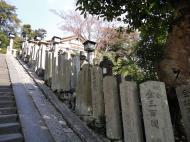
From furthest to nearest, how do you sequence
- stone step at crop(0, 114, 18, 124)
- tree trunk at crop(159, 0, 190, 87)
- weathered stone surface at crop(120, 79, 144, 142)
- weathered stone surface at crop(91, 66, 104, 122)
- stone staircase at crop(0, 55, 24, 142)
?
stone step at crop(0, 114, 18, 124), weathered stone surface at crop(91, 66, 104, 122), stone staircase at crop(0, 55, 24, 142), tree trunk at crop(159, 0, 190, 87), weathered stone surface at crop(120, 79, 144, 142)

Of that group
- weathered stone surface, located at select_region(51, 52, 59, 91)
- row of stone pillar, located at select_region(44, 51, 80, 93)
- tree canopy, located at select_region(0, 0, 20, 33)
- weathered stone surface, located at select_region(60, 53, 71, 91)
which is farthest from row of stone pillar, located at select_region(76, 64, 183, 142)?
tree canopy, located at select_region(0, 0, 20, 33)

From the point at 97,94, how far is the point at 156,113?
72.1 inches

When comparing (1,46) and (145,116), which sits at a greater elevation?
(1,46)

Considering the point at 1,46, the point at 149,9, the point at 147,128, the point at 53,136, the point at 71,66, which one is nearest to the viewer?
the point at 147,128

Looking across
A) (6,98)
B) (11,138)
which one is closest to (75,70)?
(6,98)

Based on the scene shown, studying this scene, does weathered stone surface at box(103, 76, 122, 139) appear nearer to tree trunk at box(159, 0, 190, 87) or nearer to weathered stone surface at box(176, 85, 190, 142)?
tree trunk at box(159, 0, 190, 87)

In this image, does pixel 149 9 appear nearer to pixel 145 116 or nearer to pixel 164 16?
pixel 164 16

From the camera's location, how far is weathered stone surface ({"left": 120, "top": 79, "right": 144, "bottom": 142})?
3992 millimetres

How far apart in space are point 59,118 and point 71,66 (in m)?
1.75

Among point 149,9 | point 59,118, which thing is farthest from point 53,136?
point 149,9

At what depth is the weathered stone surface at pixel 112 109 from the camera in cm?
454

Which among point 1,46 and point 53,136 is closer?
point 53,136

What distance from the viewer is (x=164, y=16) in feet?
21.1

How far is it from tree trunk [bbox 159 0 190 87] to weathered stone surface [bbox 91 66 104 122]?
3.97 feet
